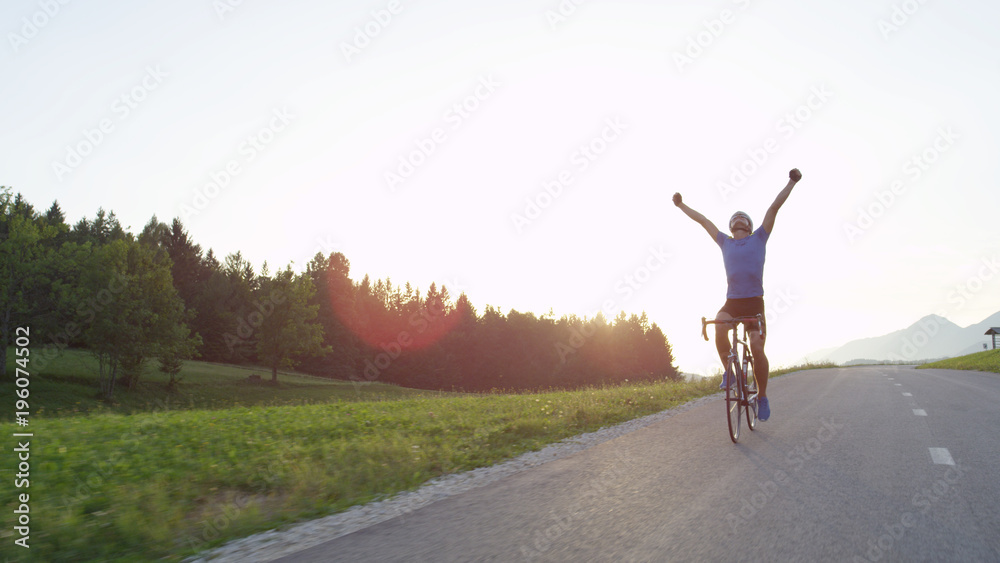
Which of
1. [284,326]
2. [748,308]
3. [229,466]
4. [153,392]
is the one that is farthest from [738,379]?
[284,326]

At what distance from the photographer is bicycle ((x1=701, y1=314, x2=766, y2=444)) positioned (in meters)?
6.70

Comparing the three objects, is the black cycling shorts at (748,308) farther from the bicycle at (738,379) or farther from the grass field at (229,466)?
the grass field at (229,466)

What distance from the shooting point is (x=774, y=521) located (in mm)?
3627

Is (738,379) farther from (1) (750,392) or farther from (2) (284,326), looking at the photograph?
(2) (284,326)

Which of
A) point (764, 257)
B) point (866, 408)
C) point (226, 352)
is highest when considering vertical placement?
point (226, 352)

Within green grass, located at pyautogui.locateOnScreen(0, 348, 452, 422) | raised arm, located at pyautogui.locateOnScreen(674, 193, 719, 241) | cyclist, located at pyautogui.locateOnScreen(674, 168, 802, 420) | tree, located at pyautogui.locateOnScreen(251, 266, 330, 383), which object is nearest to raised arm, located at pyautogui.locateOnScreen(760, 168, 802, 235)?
cyclist, located at pyautogui.locateOnScreen(674, 168, 802, 420)

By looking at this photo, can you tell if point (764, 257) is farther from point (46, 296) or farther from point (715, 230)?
point (46, 296)

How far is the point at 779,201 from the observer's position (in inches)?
259

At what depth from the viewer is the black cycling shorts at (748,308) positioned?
677 centimetres

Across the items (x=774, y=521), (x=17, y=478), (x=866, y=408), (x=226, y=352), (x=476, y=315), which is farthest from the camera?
(x=476, y=315)

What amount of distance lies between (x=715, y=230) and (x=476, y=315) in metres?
98.5

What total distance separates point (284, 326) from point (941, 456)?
175ft

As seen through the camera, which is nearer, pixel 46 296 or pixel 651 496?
pixel 651 496

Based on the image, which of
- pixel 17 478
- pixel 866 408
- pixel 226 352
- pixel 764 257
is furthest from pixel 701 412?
pixel 226 352
